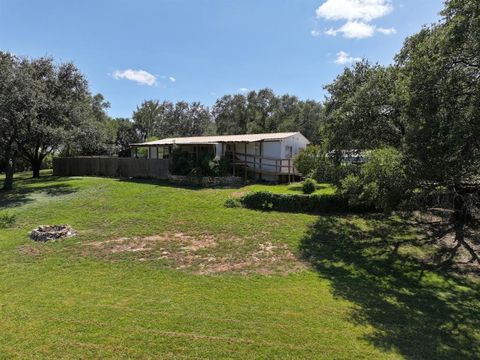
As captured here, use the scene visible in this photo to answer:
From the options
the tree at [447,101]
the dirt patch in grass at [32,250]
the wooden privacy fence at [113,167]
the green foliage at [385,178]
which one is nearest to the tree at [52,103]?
the wooden privacy fence at [113,167]

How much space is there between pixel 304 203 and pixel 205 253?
7303mm

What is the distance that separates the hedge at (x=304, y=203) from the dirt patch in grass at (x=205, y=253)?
4.85 m

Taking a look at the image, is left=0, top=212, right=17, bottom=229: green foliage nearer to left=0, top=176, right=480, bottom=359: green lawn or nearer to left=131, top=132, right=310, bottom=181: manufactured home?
left=0, top=176, right=480, bottom=359: green lawn

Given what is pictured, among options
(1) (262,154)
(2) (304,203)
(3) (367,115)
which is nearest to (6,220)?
(2) (304,203)

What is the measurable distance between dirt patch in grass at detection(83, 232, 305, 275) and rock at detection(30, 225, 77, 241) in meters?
1.56

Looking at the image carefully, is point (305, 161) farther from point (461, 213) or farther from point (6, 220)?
point (6, 220)

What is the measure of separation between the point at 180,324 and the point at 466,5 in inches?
359

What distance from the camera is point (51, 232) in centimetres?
1223

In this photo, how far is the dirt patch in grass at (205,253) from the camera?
384 inches

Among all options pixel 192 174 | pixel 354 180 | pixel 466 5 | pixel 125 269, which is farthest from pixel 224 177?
pixel 466 5

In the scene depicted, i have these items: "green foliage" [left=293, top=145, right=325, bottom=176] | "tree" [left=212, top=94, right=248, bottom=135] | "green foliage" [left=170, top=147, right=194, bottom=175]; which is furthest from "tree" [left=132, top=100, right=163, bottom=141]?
"green foliage" [left=293, top=145, right=325, bottom=176]

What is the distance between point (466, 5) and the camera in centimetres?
771

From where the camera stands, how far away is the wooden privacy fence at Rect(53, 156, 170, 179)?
27031 mm

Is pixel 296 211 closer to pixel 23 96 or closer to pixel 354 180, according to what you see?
pixel 354 180
